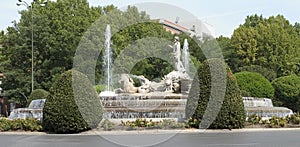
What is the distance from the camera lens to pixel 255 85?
42906 millimetres

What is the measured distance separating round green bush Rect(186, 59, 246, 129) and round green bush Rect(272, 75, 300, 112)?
27.7 metres

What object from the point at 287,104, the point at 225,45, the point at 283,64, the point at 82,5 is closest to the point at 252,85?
the point at 287,104

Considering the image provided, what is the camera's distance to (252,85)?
4288cm

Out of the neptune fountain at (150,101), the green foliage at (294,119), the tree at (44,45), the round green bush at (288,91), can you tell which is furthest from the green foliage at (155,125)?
the tree at (44,45)

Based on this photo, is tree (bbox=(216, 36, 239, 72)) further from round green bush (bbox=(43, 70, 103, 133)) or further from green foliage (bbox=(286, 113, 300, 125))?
round green bush (bbox=(43, 70, 103, 133))

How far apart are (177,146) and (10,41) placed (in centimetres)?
4209

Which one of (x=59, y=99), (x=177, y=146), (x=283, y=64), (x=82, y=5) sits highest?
(x=82, y=5)

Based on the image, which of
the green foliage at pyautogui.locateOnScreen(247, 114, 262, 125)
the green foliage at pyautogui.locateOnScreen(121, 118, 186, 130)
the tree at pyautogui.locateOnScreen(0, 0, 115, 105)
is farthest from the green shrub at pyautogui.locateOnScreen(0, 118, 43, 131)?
the tree at pyautogui.locateOnScreen(0, 0, 115, 105)

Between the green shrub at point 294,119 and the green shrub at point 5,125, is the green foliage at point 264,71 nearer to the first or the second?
the green shrub at point 294,119

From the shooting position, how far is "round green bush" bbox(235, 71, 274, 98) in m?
42.6

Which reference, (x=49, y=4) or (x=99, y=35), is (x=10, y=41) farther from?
(x=99, y=35)

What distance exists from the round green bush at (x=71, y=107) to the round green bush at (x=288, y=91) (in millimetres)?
30410

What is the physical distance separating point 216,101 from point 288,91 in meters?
28.6

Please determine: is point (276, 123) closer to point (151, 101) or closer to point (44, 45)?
point (151, 101)
